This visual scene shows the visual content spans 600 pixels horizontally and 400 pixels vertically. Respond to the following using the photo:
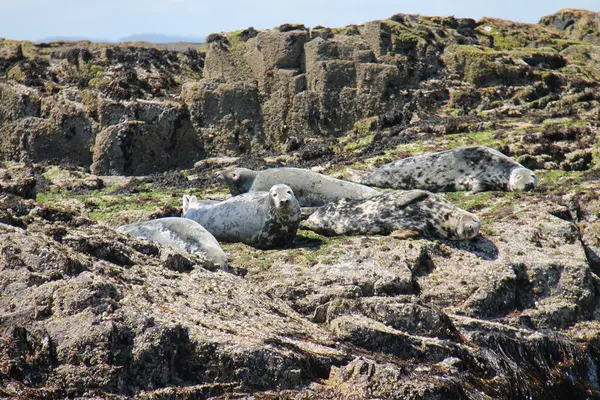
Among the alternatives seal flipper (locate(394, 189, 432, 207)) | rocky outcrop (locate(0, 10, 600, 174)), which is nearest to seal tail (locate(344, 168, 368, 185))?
seal flipper (locate(394, 189, 432, 207))

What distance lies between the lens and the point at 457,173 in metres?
14.4

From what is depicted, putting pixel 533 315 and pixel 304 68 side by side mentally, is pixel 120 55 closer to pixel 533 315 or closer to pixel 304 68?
pixel 304 68

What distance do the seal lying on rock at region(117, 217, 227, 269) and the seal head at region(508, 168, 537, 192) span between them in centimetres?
648

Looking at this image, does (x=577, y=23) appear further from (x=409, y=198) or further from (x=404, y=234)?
(x=404, y=234)

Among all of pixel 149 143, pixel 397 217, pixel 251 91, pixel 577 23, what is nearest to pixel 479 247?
pixel 397 217

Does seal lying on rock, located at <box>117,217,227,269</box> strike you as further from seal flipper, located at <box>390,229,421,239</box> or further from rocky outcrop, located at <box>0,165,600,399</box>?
seal flipper, located at <box>390,229,421,239</box>

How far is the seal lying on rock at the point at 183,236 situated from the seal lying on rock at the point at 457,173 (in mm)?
5912

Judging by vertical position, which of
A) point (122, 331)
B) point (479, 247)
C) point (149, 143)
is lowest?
point (149, 143)

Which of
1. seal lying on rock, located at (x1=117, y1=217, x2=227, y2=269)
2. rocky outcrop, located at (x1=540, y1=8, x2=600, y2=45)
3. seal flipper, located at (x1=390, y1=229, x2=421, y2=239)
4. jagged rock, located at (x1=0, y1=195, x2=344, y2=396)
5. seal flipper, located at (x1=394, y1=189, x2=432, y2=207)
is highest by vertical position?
rocky outcrop, located at (x1=540, y1=8, x2=600, y2=45)

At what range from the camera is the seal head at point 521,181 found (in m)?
13.6

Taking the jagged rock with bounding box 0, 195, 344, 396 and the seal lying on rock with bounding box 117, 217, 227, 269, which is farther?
the seal lying on rock with bounding box 117, 217, 227, 269

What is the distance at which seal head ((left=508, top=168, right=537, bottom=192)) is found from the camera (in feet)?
44.5

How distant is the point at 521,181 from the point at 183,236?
692 cm

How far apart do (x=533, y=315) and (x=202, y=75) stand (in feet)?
65.2
